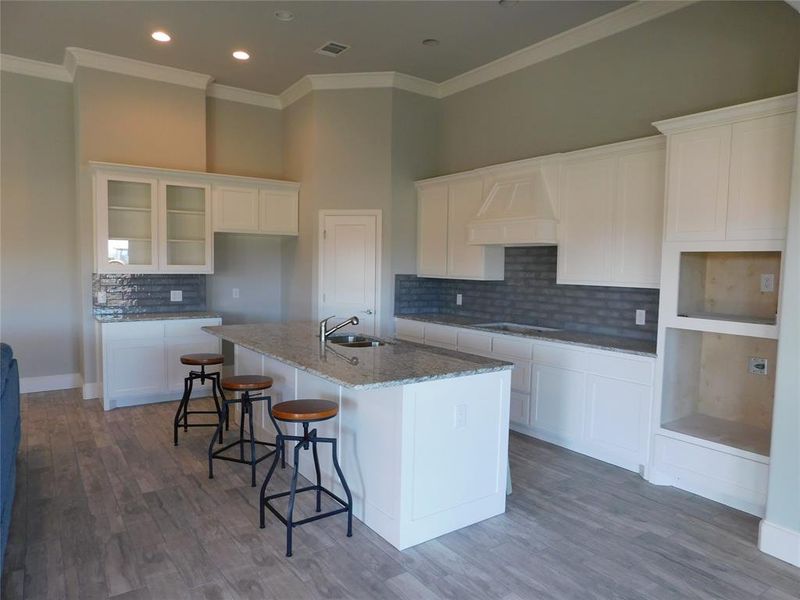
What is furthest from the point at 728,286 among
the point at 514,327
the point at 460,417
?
the point at 460,417

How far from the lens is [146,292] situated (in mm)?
5668

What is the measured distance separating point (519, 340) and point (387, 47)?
2965 millimetres

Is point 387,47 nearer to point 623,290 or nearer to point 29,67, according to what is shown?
point 623,290

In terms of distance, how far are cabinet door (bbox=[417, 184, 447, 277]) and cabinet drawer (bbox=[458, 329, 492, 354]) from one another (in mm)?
889

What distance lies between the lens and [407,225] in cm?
596

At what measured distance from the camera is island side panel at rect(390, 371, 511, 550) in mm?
2732

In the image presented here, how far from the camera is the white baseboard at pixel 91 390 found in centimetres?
547

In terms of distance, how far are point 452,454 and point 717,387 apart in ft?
7.06

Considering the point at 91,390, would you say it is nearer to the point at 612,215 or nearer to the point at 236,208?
the point at 236,208

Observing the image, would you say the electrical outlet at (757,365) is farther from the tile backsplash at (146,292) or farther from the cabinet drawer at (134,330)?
the tile backsplash at (146,292)

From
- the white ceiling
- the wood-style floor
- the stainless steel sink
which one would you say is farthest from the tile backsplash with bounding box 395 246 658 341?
the white ceiling

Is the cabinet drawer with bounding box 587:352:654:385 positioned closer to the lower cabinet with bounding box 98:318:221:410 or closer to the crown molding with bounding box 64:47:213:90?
the lower cabinet with bounding box 98:318:221:410

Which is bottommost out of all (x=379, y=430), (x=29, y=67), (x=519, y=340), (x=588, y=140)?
(x=379, y=430)

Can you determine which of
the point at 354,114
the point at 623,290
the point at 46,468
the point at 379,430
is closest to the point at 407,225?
the point at 354,114
